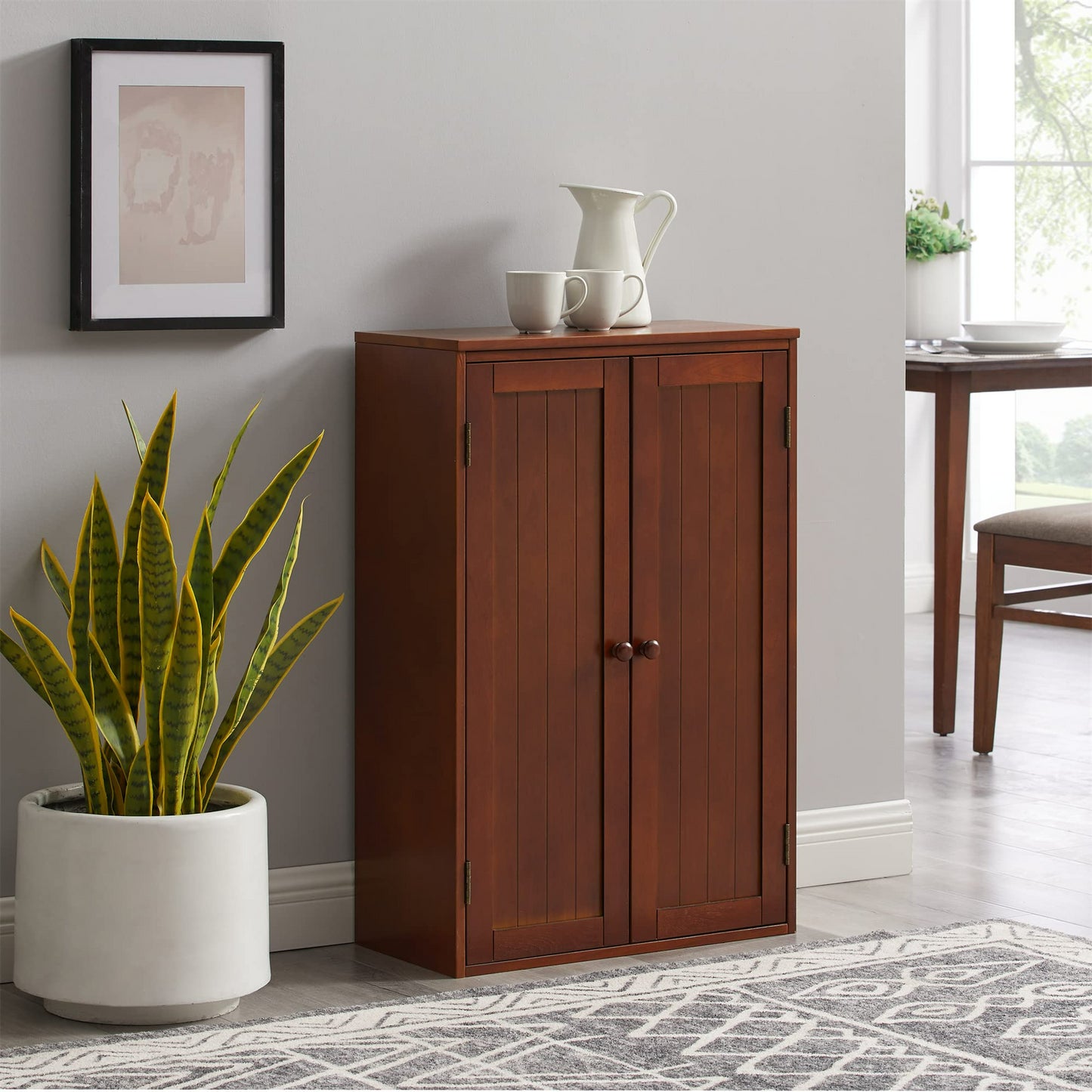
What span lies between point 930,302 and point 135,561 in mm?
3019

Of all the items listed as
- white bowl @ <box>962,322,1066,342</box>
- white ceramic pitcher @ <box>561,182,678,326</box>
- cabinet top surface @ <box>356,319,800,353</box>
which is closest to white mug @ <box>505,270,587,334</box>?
cabinet top surface @ <box>356,319,800,353</box>

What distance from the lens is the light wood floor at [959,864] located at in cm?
286

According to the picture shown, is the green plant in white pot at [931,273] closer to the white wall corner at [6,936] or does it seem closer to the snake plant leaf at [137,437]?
the snake plant leaf at [137,437]

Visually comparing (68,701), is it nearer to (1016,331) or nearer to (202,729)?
(202,729)

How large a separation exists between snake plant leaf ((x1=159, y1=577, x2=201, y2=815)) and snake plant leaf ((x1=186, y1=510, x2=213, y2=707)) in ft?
0.19

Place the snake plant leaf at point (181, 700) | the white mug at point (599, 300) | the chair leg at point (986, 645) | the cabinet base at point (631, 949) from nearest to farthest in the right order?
the snake plant leaf at point (181, 700) < the cabinet base at point (631, 949) < the white mug at point (599, 300) < the chair leg at point (986, 645)

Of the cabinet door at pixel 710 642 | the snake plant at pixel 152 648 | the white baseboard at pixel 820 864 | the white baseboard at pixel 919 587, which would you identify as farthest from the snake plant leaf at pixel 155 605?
the white baseboard at pixel 919 587

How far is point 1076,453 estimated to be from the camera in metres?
6.20

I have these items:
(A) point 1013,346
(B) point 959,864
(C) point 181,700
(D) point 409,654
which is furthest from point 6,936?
(A) point 1013,346

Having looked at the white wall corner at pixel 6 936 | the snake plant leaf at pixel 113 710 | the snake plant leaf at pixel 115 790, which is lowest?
the white wall corner at pixel 6 936

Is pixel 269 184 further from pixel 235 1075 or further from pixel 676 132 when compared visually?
pixel 235 1075

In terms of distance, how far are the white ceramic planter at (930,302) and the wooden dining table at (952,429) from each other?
0.34 meters

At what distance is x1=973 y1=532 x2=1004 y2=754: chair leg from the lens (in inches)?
176

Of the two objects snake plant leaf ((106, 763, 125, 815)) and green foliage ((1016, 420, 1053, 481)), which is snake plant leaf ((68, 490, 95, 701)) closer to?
snake plant leaf ((106, 763, 125, 815))
